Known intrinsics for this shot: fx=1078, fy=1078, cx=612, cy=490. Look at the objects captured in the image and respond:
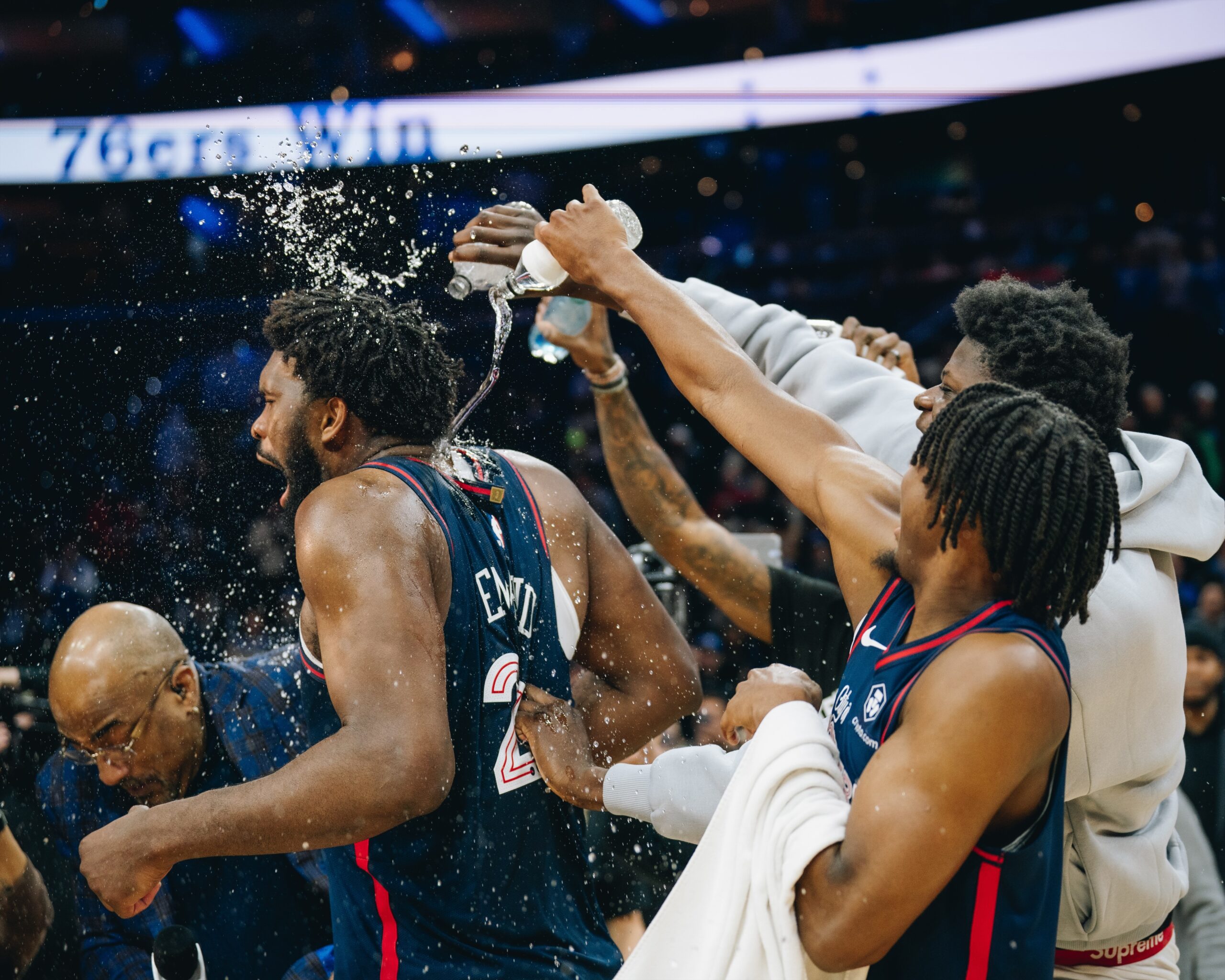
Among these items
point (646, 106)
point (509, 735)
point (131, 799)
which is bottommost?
point (131, 799)

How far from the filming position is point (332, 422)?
2162 millimetres

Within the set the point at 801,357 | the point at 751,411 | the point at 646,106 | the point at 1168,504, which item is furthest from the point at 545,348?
the point at 646,106

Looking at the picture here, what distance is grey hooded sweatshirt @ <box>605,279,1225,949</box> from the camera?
67.7 inches

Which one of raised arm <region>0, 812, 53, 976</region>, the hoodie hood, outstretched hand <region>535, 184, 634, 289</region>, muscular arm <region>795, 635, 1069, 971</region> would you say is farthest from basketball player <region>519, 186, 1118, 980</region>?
raised arm <region>0, 812, 53, 976</region>

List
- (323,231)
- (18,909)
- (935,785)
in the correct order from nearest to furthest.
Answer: (935,785) → (18,909) → (323,231)

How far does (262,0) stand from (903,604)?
228 inches

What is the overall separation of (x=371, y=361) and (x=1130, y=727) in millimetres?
1537

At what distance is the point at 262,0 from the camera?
600 centimetres

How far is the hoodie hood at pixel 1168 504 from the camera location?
1780 millimetres

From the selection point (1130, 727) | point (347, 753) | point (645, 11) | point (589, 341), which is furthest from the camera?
point (645, 11)

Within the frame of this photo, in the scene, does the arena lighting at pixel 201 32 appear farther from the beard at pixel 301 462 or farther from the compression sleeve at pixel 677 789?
the compression sleeve at pixel 677 789

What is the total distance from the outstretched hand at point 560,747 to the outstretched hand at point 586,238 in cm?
82

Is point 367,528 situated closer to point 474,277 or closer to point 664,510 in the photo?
point 474,277

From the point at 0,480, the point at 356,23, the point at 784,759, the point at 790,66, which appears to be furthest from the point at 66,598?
the point at 790,66
